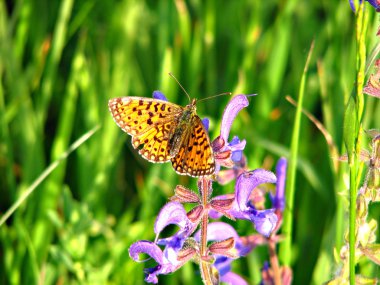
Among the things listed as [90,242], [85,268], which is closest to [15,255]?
[90,242]

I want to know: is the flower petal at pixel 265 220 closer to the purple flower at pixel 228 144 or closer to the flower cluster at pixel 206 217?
the flower cluster at pixel 206 217

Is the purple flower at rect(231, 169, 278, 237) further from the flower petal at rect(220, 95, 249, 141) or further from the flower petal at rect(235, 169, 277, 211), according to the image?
the flower petal at rect(220, 95, 249, 141)

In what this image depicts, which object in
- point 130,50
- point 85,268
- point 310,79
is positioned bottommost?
point 85,268

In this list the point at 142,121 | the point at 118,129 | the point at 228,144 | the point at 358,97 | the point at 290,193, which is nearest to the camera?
the point at 358,97

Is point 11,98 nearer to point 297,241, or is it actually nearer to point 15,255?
point 15,255

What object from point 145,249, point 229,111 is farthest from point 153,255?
point 229,111

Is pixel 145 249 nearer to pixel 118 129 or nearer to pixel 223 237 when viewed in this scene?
pixel 223 237

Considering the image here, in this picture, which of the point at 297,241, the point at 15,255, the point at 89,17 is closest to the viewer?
the point at 15,255

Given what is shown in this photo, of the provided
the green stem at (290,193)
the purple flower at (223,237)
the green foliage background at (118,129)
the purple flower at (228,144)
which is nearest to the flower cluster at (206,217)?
the purple flower at (228,144)
